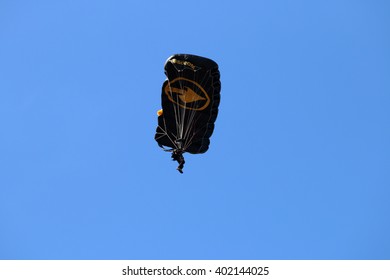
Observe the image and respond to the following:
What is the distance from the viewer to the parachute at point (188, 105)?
34000mm

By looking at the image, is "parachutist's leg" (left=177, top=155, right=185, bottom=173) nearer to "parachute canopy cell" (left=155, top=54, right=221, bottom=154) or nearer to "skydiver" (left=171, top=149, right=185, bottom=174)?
"skydiver" (left=171, top=149, right=185, bottom=174)

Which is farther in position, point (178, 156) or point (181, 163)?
point (178, 156)

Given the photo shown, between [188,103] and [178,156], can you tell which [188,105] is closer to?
[188,103]

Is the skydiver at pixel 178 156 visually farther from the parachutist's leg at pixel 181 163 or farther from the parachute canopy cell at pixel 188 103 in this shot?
the parachute canopy cell at pixel 188 103

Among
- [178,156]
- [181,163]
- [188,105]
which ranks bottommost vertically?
[181,163]

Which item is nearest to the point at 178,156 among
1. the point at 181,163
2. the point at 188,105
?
the point at 181,163

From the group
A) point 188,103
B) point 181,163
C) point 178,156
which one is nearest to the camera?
point 181,163

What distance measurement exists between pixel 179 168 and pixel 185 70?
388 cm

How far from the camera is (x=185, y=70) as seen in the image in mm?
34250

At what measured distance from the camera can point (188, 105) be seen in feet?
116

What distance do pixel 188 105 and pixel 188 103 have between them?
0.09 metres

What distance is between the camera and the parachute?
34.0 m
